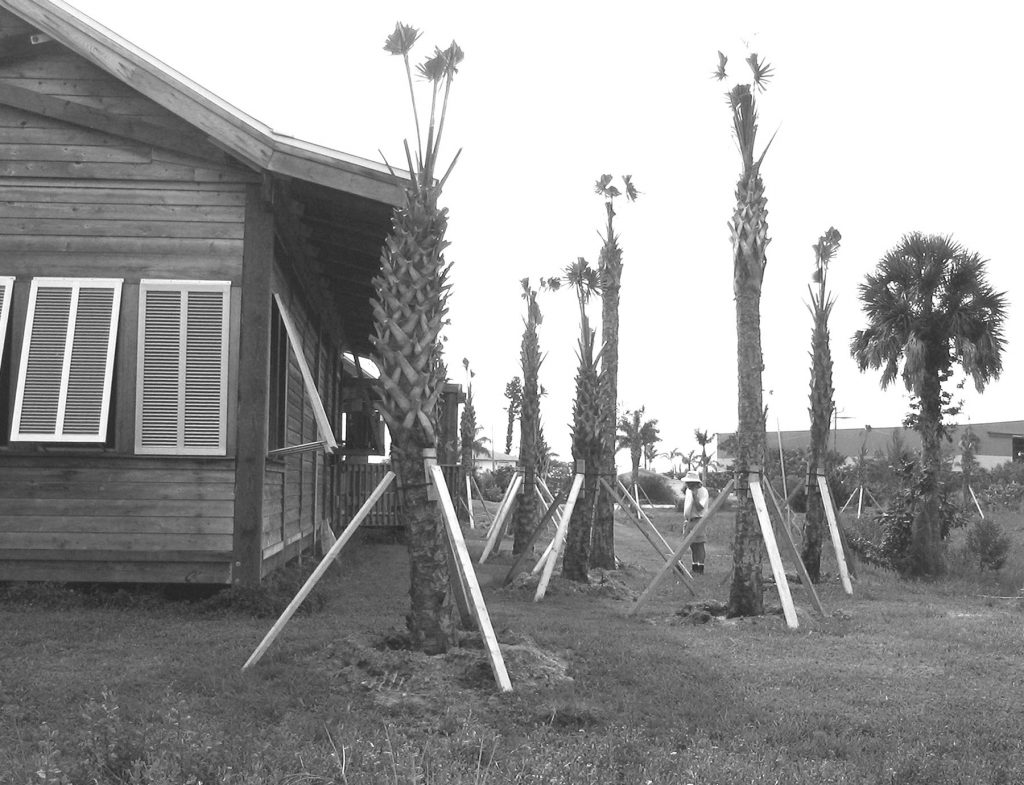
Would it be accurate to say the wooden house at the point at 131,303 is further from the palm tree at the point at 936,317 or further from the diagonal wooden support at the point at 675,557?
the palm tree at the point at 936,317

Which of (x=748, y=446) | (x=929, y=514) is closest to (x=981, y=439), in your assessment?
(x=929, y=514)

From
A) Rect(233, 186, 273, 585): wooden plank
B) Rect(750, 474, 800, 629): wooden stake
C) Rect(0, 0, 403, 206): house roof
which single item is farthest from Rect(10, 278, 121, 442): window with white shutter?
Rect(750, 474, 800, 629): wooden stake

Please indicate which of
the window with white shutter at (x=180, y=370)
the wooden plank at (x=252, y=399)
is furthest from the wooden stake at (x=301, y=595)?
the window with white shutter at (x=180, y=370)

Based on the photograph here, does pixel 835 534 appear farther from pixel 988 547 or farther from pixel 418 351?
pixel 418 351

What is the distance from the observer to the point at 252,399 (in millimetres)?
9617

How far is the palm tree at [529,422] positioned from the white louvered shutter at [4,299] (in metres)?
9.73

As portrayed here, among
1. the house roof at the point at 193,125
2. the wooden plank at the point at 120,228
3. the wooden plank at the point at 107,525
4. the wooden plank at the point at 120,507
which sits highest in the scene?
the house roof at the point at 193,125

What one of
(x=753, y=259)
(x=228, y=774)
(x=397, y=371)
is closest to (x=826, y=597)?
(x=753, y=259)

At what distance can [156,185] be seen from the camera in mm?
9836

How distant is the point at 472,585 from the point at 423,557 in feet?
1.81

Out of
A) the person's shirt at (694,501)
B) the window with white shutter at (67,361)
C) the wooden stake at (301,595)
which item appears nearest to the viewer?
the wooden stake at (301,595)

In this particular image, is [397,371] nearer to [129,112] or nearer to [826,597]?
[129,112]

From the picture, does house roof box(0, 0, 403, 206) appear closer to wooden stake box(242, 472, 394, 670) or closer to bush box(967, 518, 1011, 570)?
wooden stake box(242, 472, 394, 670)

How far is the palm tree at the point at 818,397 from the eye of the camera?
1509 cm
